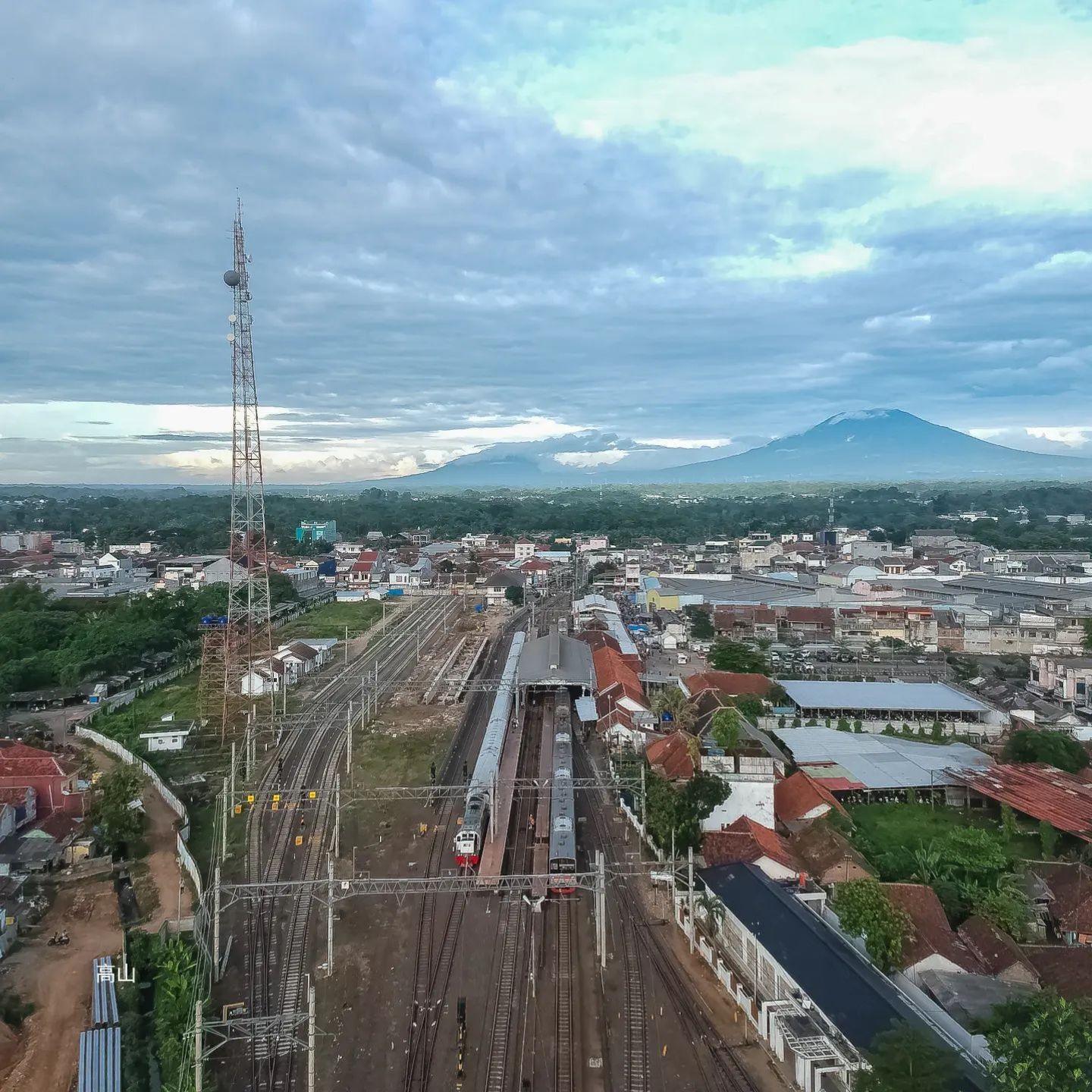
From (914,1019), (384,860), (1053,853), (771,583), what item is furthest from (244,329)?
(771,583)


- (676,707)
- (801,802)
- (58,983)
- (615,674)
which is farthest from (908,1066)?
(615,674)

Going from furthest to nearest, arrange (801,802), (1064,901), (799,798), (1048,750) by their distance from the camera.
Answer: (1048,750) → (799,798) → (801,802) → (1064,901)

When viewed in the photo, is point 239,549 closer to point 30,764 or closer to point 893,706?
point 30,764

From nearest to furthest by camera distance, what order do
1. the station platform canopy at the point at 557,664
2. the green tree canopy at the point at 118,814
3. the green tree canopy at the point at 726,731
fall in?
the green tree canopy at the point at 118,814 < the green tree canopy at the point at 726,731 < the station platform canopy at the point at 557,664

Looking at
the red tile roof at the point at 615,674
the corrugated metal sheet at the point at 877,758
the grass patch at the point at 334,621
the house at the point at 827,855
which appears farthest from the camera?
the grass patch at the point at 334,621

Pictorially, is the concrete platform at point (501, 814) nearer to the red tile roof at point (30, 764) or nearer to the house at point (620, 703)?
the house at point (620, 703)

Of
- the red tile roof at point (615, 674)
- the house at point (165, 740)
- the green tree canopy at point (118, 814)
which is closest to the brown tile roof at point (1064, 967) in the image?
the red tile roof at point (615, 674)

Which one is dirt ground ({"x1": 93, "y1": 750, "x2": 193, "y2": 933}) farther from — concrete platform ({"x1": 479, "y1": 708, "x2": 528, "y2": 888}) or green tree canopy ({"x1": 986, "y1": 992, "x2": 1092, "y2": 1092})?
green tree canopy ({"x1": 986, "y1": 992, "x2": 1092, "y2": 1092})
